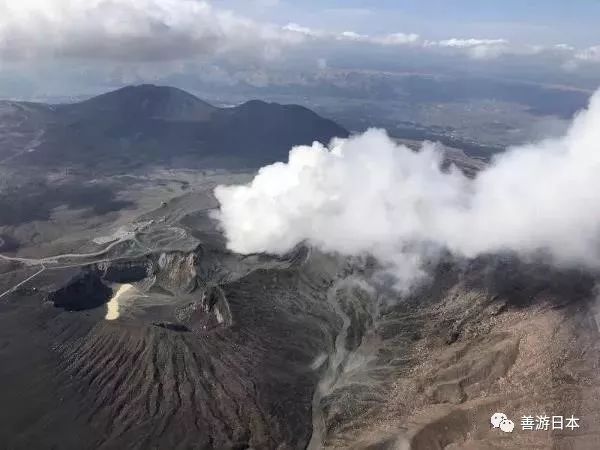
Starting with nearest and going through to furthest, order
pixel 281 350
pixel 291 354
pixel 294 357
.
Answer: pixel 294 357 → pixel 291 354 → pixel 281 350

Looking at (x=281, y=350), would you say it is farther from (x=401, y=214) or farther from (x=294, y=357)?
(x=401, y=214)

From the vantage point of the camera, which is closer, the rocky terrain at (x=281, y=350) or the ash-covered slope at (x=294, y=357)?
the ash-covered slope at (x=294, y=357)

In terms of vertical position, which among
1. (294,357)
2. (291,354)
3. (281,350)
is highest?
(281,350)

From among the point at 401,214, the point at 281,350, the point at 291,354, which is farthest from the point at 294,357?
the point at 401,214

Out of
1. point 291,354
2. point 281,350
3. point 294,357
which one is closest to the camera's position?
point 294,357

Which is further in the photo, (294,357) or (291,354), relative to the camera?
(291,354)

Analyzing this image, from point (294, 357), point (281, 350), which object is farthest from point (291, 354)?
point (281, 350)

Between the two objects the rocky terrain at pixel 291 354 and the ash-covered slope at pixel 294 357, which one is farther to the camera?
the rocky terrain at pixel 291 354

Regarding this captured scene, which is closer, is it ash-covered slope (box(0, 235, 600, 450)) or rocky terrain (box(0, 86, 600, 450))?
ash-covered slope (box(0, 235, 600, 450))

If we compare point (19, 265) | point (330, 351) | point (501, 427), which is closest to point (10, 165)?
point (19, 265)

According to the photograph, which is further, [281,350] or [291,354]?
[281,350]

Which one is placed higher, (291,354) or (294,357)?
(291,354)

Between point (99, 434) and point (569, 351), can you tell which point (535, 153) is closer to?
point (569, 351)
